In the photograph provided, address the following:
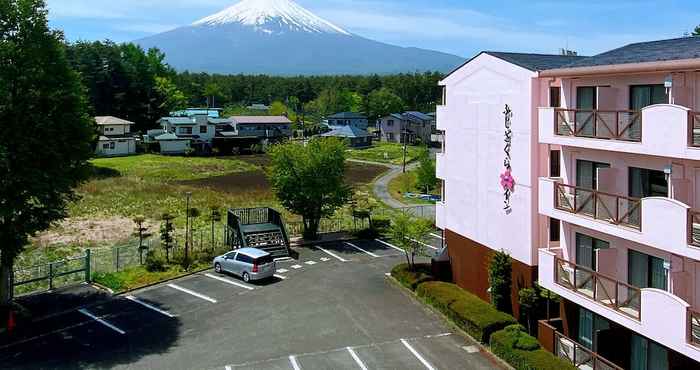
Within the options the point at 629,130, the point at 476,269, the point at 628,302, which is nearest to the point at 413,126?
the point at 476,269

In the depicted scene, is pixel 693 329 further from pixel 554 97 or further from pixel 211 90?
pixel 211 90

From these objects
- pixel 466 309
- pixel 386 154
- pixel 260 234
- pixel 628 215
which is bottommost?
pixel 466 309

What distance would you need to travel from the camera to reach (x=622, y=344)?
1377cm

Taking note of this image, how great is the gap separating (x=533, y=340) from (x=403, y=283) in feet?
24.1

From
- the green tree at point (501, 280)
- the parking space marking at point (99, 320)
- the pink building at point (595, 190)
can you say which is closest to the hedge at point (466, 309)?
the green tree at point (501, 280)

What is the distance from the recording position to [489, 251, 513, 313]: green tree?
17781mm

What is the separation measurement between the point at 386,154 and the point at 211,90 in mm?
55277

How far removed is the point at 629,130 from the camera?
41.8ft

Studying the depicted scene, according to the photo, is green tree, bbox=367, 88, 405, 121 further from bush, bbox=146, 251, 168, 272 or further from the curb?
the curb

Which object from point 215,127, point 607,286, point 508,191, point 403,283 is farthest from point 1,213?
point 215,127

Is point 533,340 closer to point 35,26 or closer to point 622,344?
point 622,344

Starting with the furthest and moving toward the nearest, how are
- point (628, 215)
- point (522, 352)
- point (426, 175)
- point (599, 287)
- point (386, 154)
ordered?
point (386, 154) → point (426, 175) → point (522, 352) → point (599, 287) → point (628, 215)

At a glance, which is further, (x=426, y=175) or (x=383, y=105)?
(x=383, y=105)

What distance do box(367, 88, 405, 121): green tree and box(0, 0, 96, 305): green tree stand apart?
89.4 meters
